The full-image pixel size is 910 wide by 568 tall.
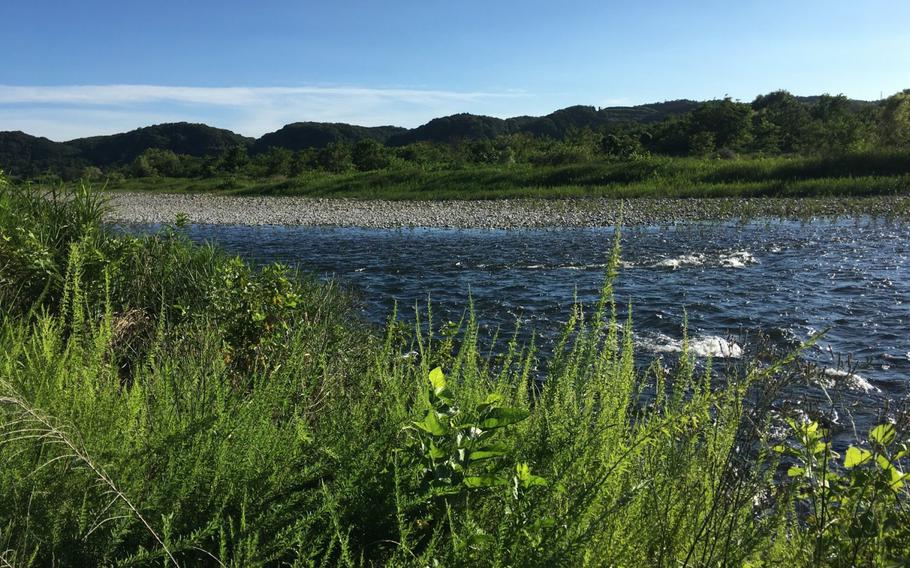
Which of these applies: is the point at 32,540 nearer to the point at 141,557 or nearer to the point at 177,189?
the point at 141,557

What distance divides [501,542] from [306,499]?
825 mm

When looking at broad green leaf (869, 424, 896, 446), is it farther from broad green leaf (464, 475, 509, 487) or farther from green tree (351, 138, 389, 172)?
green tree (351, 138, 389, 172)

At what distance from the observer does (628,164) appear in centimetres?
3080

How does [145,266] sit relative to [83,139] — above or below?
below

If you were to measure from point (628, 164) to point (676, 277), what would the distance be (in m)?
21.0

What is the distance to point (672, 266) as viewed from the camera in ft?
39.7

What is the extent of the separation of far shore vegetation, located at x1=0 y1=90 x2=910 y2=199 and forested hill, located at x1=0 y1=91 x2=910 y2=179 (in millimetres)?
163

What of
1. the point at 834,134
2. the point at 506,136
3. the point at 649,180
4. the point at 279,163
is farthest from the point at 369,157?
the point at 834,134

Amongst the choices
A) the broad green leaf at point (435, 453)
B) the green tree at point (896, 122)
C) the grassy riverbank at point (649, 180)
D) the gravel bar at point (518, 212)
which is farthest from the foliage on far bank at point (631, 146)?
the broad green leaf at point (435, 453)

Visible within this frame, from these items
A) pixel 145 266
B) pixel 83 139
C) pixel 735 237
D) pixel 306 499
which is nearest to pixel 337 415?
pixel 306 499

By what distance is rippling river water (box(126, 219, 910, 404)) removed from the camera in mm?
7639

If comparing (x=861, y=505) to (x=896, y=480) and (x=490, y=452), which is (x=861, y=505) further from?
(x=490, y=452)

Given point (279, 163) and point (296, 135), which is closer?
point (279, 163)

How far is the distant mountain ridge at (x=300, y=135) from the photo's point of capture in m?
116
